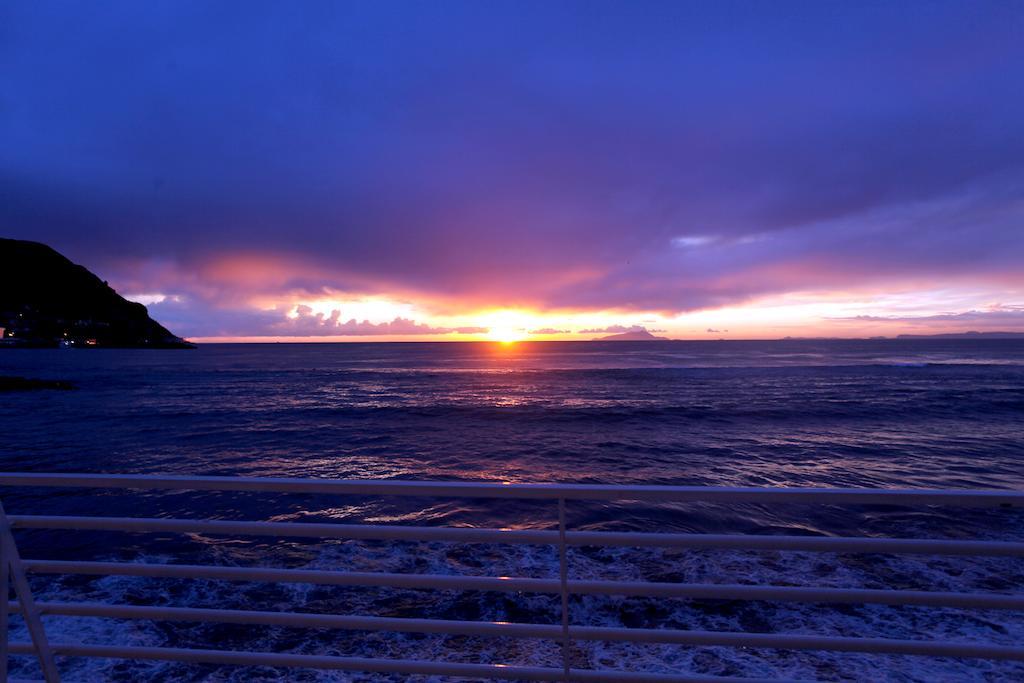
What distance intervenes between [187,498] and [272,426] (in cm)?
977

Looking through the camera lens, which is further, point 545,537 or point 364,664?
point 364,664

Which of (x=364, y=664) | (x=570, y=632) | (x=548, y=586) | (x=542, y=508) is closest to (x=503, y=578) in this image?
(x=548, y=586)

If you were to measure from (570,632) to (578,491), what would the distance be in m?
0.62

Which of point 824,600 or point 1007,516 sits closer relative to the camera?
point 824,600

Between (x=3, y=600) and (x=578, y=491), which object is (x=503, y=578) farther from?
(x=3, y=600)

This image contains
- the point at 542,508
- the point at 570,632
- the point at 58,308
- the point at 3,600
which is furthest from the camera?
the point at 58,308

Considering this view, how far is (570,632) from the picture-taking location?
197cm

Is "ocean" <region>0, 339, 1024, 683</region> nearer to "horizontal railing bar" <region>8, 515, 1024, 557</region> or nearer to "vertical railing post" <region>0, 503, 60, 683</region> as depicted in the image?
"vertical railing post" <region>0, 503, 60, 683</region>

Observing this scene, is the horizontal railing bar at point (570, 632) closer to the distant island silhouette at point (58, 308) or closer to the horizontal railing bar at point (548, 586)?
the horizontal railing bar at point (548, 586)

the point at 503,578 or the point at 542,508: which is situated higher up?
the point at 503,578

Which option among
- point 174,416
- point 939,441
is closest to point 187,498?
point 174,416

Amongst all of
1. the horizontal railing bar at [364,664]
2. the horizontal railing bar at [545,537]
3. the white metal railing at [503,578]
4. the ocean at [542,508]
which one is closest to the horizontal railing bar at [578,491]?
the white metal railing at [503,578]

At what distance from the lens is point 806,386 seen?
3198 centimetres

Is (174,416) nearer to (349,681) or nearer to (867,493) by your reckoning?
(349,681)
